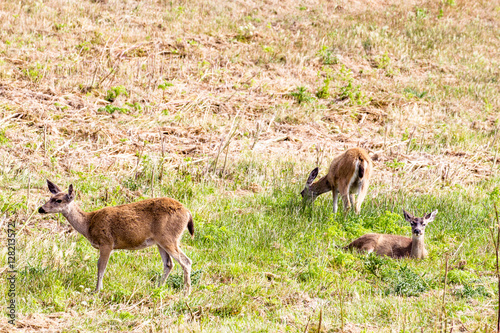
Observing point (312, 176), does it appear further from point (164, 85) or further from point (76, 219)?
point (164, 85)

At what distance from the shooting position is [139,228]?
7.59 metres

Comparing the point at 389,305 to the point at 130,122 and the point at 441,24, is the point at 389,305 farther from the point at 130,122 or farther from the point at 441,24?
the point at 441,24

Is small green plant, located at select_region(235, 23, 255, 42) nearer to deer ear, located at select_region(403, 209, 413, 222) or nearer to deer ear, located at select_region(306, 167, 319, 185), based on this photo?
deer ear, located at select_region(306, 167, 319, 185)

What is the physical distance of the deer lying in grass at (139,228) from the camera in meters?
7.59

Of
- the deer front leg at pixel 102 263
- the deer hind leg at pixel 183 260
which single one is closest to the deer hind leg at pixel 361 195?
the deer hind leg at pixel 183 260

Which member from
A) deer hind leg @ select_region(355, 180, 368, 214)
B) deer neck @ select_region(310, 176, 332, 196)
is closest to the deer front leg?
deer hind leg @ select_region(355, 180, 368, 214)

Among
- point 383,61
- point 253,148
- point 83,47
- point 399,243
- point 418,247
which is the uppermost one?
point 83,47

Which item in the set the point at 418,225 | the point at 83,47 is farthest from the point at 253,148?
the point at 83,47

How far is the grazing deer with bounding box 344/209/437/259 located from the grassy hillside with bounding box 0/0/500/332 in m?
0.24

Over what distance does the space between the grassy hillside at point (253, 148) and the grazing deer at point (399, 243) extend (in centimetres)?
24

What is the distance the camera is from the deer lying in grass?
7.59 metres

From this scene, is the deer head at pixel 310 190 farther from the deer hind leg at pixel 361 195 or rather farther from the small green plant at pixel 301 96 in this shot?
the small green plant at pixel 301 96

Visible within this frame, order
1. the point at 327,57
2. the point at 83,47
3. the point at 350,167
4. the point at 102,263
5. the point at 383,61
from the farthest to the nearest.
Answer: the point at 383,61 → the point at 327,57 → the point at 83,47 → the point at 350,167 → the point at 102,263

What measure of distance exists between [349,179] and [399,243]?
183 cm
